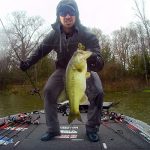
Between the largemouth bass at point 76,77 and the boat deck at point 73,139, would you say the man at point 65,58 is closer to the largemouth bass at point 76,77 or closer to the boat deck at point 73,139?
the boat deck at point 73,139

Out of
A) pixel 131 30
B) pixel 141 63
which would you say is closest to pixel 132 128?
pixel 141 63

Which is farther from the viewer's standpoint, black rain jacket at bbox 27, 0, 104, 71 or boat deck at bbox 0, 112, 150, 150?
black rain jacket at bbox 27, 0, 104, 71

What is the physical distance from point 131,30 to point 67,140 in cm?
5297

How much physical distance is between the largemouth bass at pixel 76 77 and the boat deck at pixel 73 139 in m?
0.81

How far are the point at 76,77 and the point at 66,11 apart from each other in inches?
52.5

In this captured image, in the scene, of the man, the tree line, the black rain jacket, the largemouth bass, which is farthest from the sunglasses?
the tree line

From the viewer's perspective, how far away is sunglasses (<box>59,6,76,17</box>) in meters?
6.07

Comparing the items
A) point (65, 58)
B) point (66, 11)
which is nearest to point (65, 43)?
point (65, 58)

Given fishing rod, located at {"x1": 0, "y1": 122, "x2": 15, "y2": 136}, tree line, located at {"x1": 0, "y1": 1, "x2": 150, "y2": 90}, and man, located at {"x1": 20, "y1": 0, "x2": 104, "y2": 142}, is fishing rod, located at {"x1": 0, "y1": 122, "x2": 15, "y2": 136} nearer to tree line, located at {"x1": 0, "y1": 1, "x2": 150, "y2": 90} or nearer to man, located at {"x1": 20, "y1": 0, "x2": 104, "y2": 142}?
man, located at {"x1": 20, "y1": 0, "x2": 104, "y2": 142}

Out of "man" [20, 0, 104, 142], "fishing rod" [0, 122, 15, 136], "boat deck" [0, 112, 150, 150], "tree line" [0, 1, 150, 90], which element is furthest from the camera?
"tree line" [0, 1, 150, 90]

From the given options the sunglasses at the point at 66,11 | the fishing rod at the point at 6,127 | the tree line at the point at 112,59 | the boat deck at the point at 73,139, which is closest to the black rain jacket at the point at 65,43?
the sunglasses at the point at 66,11

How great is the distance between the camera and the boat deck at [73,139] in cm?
588

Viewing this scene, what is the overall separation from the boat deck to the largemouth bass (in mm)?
813

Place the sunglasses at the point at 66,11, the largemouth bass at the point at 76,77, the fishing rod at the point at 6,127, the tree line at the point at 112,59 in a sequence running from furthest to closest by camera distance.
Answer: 1. the tree line at the point at 112,59
2. the fishing rod at the point at 6,127
3. the sunglasses at the point at 66,11
4. the largemouth bass at the point at 76,77
